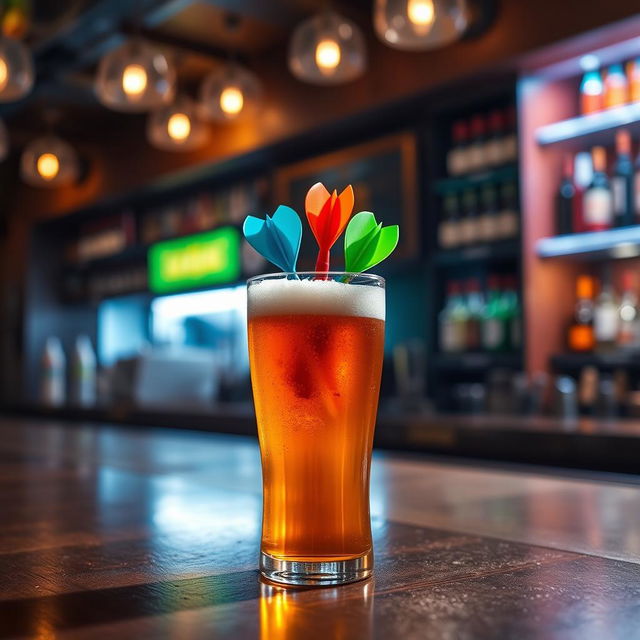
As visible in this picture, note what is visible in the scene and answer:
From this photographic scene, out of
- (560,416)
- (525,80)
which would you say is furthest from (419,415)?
(525,80)

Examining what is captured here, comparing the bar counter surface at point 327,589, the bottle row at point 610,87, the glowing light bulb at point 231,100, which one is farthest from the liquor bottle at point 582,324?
the bar counter surface at point 327,589

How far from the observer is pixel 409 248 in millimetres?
3859

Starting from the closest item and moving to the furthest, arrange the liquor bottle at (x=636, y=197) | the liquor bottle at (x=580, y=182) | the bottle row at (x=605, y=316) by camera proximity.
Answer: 1. the liquor bottle at (x=636, y=197)
2. the bottle row at (x=605, y=316)
3. the liquor bottle at (x=580, y=182)

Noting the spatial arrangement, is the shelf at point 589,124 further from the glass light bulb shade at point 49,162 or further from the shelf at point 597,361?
the glass light bulb shade at point 49,162

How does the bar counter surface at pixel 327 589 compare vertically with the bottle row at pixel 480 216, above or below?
below

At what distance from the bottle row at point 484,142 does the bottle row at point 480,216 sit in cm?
10

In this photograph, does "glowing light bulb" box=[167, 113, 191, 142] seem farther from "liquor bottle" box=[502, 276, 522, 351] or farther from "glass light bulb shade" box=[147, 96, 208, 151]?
"liquor bottle" box=[502, 276, 522, 351]

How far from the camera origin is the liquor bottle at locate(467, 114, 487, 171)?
11.8 ft

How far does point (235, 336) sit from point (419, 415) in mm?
3091

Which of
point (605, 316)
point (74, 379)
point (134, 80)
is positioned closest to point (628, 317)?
point (605, 316)

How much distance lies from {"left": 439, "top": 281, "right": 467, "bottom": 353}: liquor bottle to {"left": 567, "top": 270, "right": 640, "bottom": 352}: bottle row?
0.47 meters

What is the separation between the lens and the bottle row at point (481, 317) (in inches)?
138

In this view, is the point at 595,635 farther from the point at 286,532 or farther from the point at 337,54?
the point at 337,54

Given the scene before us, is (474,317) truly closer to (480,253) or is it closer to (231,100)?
(480,253)
